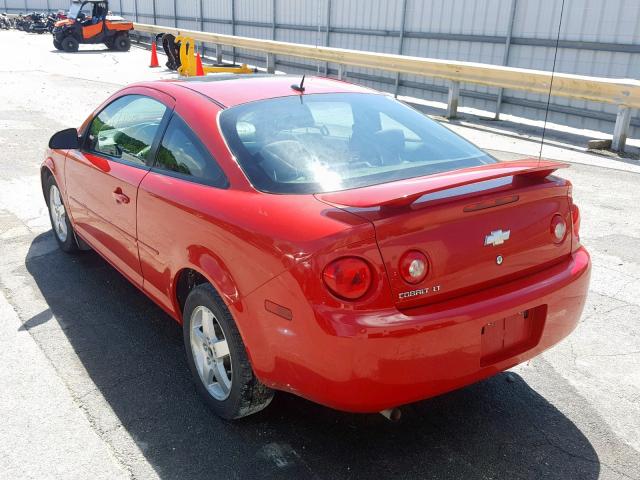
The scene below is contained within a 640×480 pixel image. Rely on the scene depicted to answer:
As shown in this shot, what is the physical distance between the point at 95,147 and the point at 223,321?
211 centimetres

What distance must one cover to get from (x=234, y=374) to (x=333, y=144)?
125 centimetres

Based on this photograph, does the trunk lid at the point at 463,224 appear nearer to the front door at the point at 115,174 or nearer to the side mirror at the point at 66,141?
the front door at the point at 115,174

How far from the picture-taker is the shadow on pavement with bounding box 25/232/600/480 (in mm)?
2736

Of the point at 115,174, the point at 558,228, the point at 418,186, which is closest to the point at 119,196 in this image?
the point at 115,174

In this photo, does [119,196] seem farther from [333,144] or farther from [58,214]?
[58,214]

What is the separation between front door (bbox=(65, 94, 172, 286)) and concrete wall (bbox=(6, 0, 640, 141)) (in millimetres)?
9249

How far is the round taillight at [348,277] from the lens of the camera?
2.37 m

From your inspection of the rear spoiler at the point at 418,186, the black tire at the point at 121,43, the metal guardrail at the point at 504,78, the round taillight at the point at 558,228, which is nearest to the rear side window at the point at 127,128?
the rear spoiler at the point at 418,186

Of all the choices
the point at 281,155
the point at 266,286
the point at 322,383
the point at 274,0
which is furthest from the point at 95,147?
the point at 274,0

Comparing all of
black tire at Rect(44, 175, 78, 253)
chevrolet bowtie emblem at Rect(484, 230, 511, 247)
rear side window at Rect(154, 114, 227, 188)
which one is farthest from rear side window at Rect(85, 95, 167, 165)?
chevrolet bowtie emblem at Rect(484, 230, 511, 247)

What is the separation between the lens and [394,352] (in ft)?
7.75

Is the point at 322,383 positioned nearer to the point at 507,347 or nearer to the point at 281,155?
the point at 507,347

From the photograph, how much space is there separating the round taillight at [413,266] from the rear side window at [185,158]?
1.01 m

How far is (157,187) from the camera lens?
11.0ft
